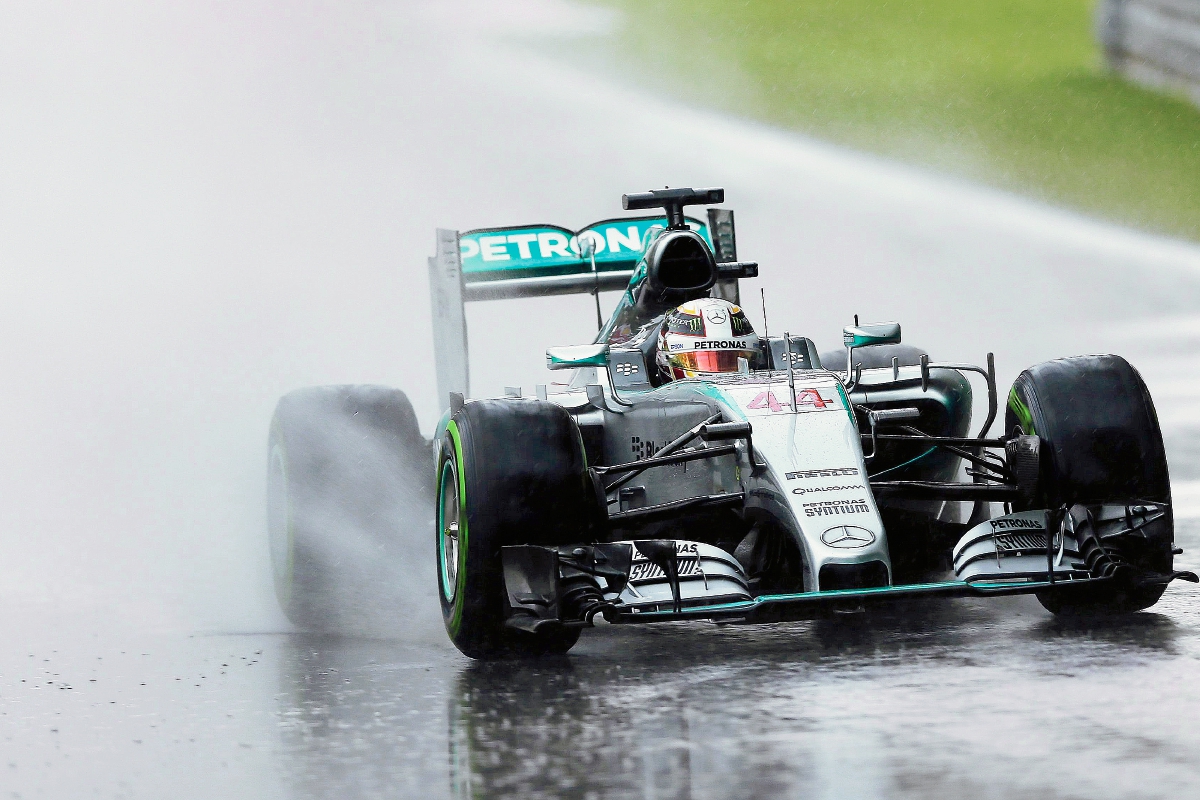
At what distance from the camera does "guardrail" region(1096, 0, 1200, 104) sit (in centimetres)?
2509

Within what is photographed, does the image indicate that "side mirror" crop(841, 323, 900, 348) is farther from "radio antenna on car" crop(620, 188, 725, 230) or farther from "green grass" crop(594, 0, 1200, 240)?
"green grass" crop(594, 0, 1200, 240)

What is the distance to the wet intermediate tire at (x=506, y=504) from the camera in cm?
682

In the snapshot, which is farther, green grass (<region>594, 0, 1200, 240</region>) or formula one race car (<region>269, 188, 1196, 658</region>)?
green grass (<region>594, 0, 1200, 240</region>)

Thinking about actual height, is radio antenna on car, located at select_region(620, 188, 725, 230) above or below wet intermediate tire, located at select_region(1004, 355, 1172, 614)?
above

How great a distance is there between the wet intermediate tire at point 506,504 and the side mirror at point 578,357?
1.54 metres

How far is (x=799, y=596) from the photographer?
6238mm

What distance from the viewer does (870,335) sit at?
28.4 feet

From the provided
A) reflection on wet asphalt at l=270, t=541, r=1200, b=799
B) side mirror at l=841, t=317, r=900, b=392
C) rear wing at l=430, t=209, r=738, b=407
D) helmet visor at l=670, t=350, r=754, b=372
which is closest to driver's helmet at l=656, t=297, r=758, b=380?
helmet visor at l=670, t=350, r=754, b=372

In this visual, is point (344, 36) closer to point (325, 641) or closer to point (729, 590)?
Answer: point (325, 641)

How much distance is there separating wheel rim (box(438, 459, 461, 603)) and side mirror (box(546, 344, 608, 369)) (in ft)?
4.15

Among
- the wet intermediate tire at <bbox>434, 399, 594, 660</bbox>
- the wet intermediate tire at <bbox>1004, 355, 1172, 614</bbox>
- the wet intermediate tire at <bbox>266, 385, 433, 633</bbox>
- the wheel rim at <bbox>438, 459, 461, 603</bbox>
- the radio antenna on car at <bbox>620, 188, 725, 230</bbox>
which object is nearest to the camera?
the wet intermediate tire at <bbox>434, 399, 594, 660</bbox>

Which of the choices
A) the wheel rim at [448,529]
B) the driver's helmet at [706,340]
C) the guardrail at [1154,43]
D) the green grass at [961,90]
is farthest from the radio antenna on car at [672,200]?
the green grass at [961,90]

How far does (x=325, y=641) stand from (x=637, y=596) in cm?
221

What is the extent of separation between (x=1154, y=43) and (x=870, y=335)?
19.9m
